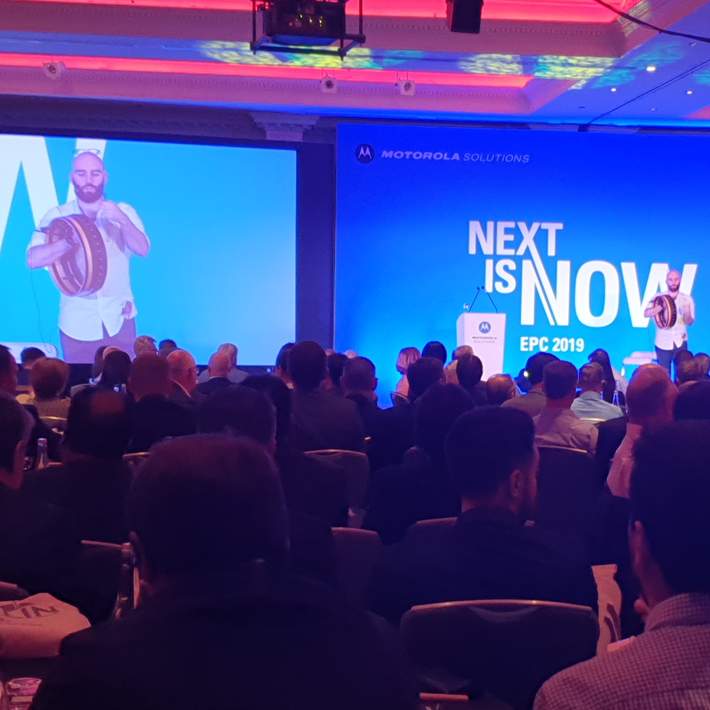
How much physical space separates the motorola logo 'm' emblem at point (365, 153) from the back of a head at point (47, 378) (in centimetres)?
657

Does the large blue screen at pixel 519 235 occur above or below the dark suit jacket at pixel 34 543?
above

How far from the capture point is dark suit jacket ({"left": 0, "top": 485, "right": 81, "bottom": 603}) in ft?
8.14

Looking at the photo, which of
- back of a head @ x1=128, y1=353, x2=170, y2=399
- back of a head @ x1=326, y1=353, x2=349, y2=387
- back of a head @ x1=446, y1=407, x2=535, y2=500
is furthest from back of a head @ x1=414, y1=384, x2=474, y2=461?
back of a head @ x1=326, y1=353, x2=349, y2=387

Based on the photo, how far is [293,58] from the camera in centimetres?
909

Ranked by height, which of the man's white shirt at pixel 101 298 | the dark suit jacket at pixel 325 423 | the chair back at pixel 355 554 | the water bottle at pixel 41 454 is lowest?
the chair back at pixel 355 554

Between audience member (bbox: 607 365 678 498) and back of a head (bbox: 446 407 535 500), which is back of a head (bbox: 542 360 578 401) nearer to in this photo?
audience member (bbox: 607 365 678 498)

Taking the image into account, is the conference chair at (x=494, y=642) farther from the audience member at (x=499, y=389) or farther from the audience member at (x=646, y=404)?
the audience member at (x=499, y=389)

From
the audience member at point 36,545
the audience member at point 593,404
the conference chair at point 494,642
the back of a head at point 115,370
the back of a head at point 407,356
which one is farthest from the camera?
the back of a head at point 407,356

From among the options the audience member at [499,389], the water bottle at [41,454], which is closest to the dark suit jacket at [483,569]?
the water bottle at [41,454]

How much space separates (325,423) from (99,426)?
1.73 m

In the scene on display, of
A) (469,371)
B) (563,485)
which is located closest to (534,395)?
(469,371)

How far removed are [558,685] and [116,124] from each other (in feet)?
35.1

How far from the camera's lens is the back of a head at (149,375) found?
4867mm

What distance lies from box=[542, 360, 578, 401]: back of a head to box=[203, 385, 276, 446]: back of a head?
77.5 inches
